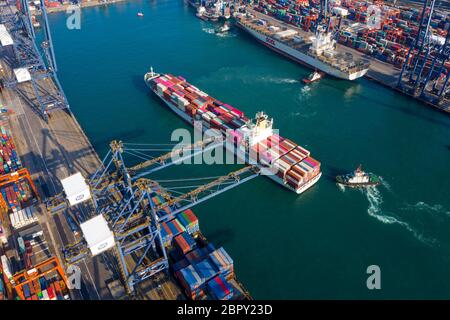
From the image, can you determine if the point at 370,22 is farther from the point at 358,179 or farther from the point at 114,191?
the point at 114,191

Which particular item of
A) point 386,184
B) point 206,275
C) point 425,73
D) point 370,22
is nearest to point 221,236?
point 206,275

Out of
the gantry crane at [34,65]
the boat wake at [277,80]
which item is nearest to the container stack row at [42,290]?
the gantry crane at [34,65]

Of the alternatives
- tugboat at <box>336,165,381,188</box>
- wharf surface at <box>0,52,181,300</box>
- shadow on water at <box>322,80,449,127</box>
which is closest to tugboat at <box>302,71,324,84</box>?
shadow on water at <box>322,80,449,127</box>

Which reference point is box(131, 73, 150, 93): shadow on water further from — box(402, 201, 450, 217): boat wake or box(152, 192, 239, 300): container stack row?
box(402, 201, 450, 217): boat wake
